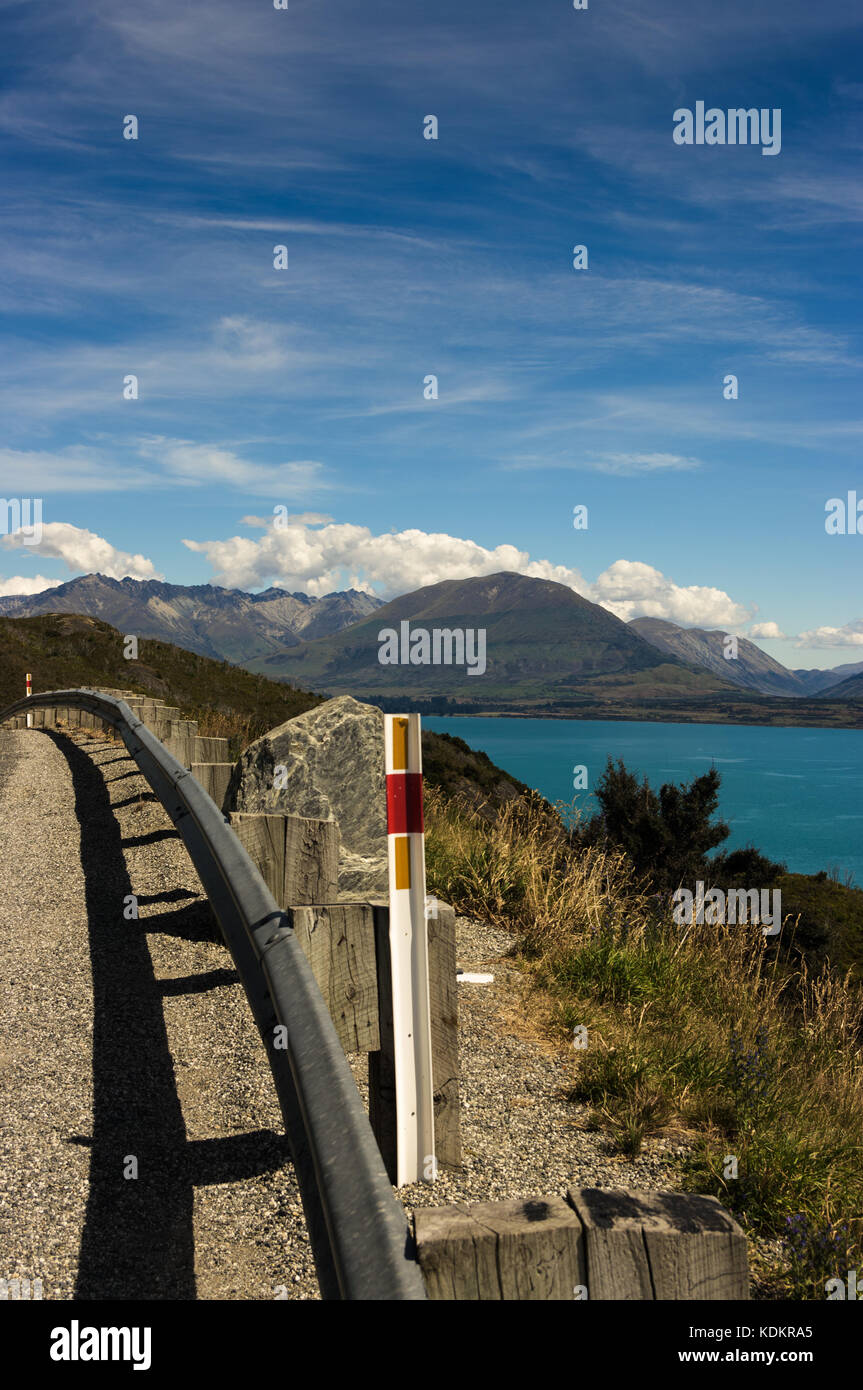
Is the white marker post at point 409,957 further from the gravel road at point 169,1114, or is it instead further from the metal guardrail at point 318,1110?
the metal guardrail at point 318,1110

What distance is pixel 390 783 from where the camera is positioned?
2.85 m

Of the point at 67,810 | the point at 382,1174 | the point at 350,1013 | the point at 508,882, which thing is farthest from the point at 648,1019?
the point at 67,810

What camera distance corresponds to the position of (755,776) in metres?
124

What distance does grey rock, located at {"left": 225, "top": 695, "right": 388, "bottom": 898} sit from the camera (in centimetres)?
616

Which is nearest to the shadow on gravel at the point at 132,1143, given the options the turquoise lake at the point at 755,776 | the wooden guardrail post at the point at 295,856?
the wooden guardrail post at the point at 295,856

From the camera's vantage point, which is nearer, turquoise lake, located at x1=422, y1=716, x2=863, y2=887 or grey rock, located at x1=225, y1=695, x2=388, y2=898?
grey rock, located at x1=225, y1=695, x2=388, y2=898

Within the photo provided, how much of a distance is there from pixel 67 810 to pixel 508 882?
445 centimetres

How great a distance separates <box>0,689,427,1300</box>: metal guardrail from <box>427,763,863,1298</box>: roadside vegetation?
153 centimetres

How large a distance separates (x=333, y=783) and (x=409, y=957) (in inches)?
139

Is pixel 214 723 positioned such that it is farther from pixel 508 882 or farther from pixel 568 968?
pixel 568 968

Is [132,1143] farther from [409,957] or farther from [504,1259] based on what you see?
[504,1259]

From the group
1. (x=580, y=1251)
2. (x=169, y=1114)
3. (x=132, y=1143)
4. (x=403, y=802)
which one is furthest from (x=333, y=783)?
(x=580, y=1251)

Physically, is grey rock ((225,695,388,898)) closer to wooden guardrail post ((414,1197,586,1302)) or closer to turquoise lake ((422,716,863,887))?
wooden guardrail post ((414,1197,586,1302))

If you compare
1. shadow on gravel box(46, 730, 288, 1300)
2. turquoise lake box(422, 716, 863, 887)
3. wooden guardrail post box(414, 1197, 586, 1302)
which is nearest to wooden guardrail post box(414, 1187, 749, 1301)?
wooden guardrail post box(414, 1197, 586, 1302)
